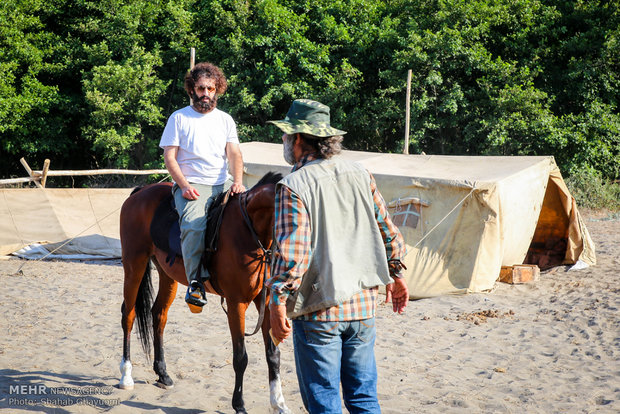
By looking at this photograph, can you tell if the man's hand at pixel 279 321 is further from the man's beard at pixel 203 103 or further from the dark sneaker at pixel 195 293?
the man's beard at pixel 203 103

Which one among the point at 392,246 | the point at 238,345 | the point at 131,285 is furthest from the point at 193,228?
the point at 392,246

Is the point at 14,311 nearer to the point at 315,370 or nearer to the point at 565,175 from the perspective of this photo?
the point at 315,370

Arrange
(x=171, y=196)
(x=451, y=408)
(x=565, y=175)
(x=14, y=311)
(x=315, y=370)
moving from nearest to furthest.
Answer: (x=315, y=370), (x=451, y=408), (x=171, y=196), (x=14, y=311), (x=565, y=175)

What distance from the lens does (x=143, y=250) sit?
195 inches

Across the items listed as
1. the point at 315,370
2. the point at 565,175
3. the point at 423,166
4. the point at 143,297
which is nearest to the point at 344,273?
the point at 315,370

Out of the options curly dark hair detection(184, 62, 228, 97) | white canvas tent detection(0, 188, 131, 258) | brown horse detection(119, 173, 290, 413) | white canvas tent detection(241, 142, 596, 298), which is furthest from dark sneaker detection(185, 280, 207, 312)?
white canvas tent detection(0, 188, 131, 258)

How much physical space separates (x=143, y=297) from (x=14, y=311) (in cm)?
310

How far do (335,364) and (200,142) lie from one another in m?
2.31

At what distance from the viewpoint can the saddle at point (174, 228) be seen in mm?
4145

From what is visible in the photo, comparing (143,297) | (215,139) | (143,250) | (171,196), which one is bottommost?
(143,297)

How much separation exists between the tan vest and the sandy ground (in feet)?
6.61

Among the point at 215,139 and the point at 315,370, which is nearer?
the point at 315,370

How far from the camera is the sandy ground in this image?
449cm

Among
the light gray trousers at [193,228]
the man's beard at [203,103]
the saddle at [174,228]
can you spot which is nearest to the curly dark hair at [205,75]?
the man's beard at [203,103]
